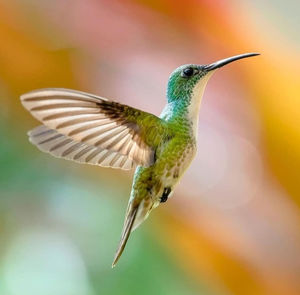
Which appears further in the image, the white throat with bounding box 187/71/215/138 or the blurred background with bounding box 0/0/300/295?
the blurred background with bounding box 0/0/300/295

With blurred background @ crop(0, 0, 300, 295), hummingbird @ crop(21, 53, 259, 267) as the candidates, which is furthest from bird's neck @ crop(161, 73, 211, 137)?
blurred background @ crop(0, 0, 300, 295)

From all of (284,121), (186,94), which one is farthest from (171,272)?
(186,94)

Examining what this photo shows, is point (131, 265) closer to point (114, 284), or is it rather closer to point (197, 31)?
point (114, 284)

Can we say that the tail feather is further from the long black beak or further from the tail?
the long black beak

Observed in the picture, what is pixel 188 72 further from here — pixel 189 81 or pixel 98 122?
pixel 98 122

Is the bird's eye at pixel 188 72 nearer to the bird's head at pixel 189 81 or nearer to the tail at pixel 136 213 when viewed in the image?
the bird's head at pixel 189 81

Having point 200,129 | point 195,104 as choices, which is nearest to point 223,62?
point 195,104
